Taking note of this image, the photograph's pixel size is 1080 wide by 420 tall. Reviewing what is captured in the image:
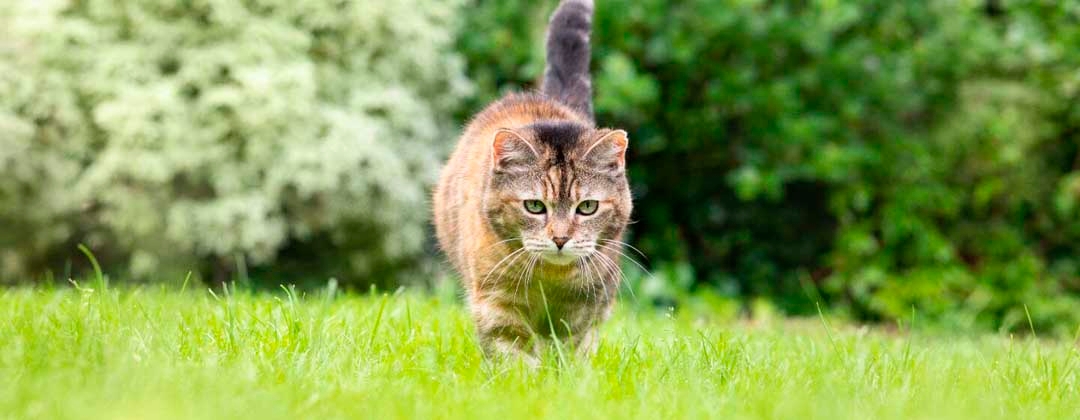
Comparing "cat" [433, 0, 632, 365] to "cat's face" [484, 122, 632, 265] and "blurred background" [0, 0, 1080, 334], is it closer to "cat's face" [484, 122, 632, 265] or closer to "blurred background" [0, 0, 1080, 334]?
"cat's face" [484, 122, 632, 265]

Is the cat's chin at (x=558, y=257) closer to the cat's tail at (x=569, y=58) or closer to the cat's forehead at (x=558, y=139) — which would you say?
the cat's forehead at (x=558, y=139)

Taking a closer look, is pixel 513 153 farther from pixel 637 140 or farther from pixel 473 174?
pixel 637 140

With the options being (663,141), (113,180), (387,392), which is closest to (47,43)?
(113,180)

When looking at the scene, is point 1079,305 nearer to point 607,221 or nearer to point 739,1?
point 739,1

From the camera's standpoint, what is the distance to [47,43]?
5773 mm

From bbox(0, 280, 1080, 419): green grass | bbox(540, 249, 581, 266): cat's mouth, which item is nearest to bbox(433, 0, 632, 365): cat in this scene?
bbox(540, 249, 581, 266): cat's mouth

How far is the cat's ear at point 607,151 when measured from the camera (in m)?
3.14

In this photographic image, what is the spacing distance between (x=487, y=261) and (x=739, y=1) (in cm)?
355

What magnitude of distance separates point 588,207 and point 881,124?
438cm

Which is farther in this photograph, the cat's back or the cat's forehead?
the cat's back

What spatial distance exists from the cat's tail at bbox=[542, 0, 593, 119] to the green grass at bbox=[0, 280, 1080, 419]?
3.17 ft

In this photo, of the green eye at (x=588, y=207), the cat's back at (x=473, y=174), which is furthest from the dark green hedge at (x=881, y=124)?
the green eye at (x=588, y=207)

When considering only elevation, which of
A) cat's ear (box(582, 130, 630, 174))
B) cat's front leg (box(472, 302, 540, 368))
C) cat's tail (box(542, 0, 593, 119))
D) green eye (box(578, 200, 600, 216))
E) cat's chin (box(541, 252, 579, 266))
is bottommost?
cat's front leg (box(472, 302, 540, 368))

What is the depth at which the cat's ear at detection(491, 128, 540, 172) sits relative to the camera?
3.09 meters
